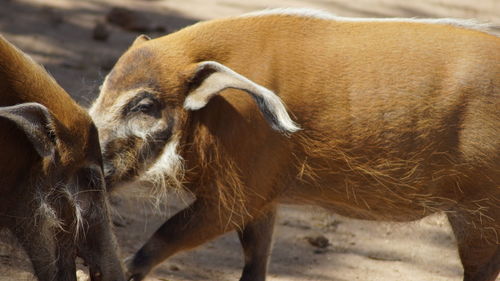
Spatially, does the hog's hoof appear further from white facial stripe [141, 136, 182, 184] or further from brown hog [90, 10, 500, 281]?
white facial stripe [141, 136, 182, 184]

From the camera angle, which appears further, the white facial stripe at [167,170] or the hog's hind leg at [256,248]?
the hog's hind leg at [256,248]

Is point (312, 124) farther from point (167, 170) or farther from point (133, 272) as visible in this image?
point (133, 272)

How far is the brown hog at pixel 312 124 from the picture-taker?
384 centimetres

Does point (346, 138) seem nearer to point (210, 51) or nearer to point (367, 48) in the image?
point (367, 48)

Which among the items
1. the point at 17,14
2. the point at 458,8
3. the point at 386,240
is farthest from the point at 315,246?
the point at 458,8

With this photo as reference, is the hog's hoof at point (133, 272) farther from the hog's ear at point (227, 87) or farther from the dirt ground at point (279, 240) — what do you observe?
the hog's ear at point (227, 87)

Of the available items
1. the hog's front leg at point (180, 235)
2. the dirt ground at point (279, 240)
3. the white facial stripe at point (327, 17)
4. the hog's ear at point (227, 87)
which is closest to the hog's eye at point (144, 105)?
the hog's ear at point (227, 87)

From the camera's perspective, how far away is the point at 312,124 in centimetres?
396

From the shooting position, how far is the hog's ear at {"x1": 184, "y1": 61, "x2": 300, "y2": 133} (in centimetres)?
359

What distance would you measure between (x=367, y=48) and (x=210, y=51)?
0.64 metres

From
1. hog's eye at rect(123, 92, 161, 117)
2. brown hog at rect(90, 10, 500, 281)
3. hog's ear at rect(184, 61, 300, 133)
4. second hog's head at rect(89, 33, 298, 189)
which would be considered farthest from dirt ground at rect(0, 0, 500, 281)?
hog's ear at rect(184, 61, 300, 133)

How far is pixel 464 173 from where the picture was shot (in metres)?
3.99

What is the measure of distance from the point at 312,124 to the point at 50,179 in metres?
1.15

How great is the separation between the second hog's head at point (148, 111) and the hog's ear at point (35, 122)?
605mm
